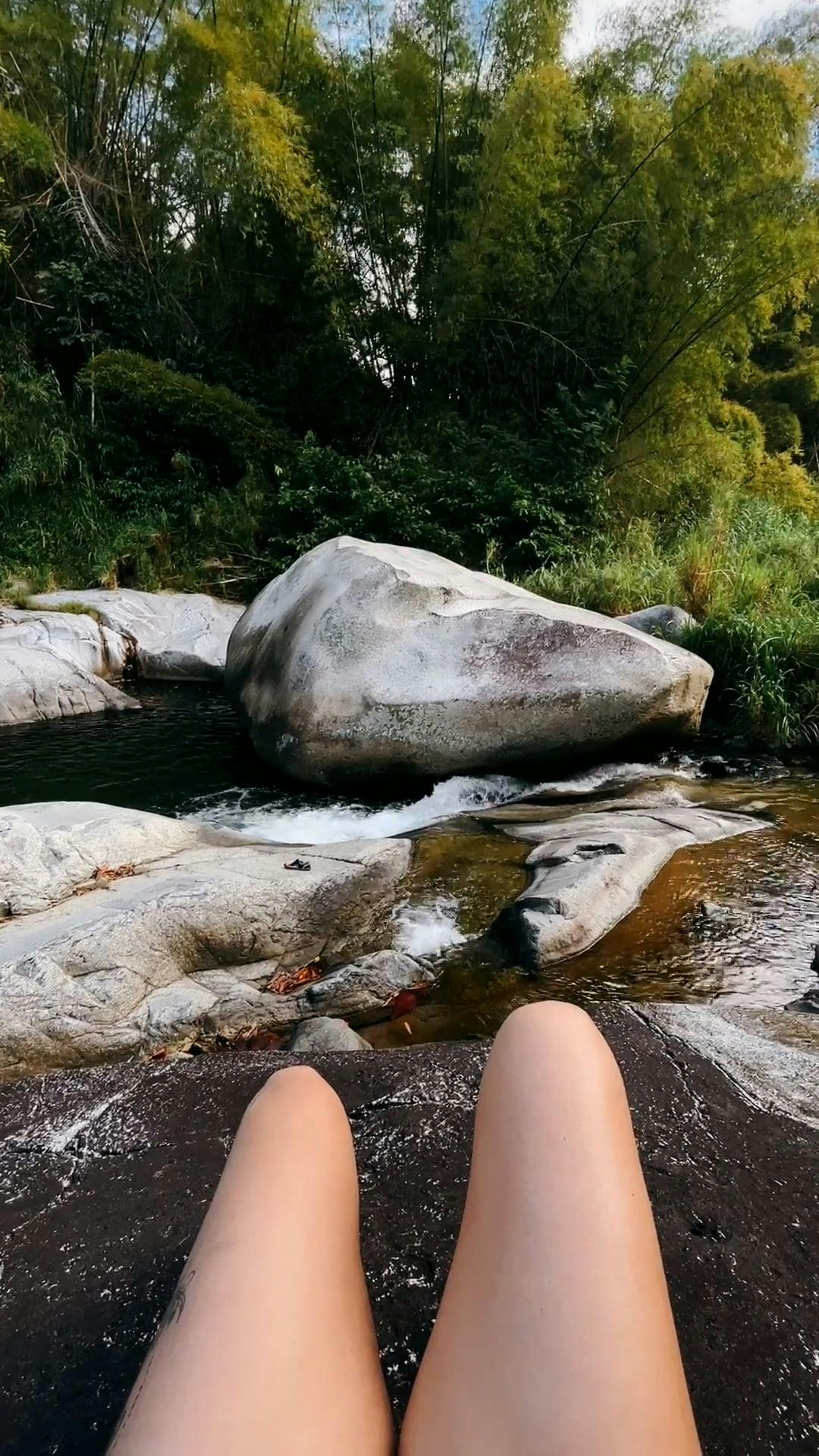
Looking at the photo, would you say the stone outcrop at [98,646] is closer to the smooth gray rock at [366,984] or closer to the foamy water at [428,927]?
the foamy water at [428,927]

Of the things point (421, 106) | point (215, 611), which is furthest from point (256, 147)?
point (215, 611)

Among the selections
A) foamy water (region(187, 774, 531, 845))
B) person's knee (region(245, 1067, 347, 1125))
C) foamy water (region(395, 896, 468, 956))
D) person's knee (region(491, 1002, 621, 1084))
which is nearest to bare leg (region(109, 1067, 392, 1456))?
person's knee (region(245, 1067, 347, 1125))

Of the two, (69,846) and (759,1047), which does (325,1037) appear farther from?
(69,846)

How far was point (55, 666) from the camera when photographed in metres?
7.08

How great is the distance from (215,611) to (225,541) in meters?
1.73

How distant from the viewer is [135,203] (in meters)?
11.2

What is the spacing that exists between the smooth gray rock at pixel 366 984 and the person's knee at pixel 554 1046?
1779 mm

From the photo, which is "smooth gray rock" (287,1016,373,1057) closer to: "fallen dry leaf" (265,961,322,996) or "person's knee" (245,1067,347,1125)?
"fallen dry leaf" (265,961,322,996)

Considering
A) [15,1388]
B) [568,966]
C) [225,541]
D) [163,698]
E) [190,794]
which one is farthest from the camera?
[225,541]

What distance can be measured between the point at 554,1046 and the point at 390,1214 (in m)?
0.73

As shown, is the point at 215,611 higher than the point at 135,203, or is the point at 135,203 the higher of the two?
the point at 135,203

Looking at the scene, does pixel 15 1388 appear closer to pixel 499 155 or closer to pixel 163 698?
pixel 163 698

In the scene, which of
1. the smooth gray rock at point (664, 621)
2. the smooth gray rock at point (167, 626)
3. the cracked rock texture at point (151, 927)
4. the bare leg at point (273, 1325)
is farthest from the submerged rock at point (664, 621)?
the bare leg at point (273, 1325)

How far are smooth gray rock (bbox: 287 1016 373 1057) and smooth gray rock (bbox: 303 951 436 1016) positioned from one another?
147 mm
